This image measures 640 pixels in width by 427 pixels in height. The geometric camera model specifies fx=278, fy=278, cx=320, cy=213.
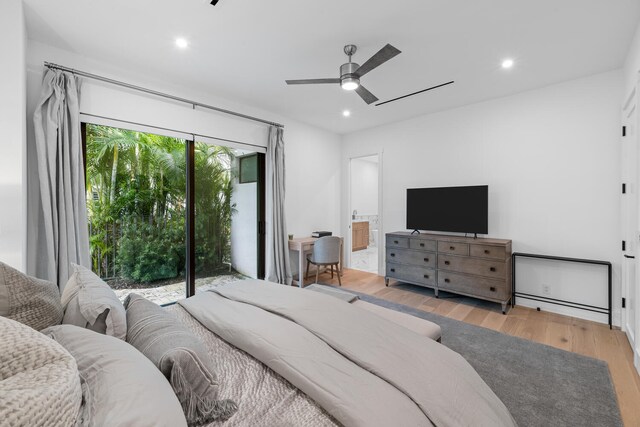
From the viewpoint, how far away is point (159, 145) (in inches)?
130

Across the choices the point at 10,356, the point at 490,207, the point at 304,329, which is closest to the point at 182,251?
the point at 304,329

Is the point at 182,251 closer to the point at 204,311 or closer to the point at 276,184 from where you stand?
the point at 276,184

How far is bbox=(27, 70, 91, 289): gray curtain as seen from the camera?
7.70 ft

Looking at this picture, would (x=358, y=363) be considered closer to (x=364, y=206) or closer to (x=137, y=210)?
(x=137, y=210)

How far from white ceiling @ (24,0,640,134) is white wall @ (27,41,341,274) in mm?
125

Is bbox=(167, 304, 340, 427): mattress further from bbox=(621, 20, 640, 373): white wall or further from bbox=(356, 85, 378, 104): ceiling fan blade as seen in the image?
bbox=(621, 20, 640, 373): white wall

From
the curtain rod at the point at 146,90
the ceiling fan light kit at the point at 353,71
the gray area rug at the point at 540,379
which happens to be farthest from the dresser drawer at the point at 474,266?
the curtain rod at the point at 146,90

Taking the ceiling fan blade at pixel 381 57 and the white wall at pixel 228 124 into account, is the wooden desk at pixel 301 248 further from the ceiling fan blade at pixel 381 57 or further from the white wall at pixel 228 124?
the ceiling fan blade at pixel 381 57

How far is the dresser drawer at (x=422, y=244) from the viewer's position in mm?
3828

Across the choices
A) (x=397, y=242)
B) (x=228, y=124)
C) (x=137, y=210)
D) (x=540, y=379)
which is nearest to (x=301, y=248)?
(x=397, y=242)

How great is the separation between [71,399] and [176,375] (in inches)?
16.1

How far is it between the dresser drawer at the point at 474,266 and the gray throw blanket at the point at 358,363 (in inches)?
93.5

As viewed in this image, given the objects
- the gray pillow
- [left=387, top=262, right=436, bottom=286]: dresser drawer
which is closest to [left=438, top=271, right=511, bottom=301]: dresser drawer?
[left=387, top=262, right=436, bottom=286]: dresser drawer

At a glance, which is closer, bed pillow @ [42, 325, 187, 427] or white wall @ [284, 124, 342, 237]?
bed pillow @ [42, 325, 187, 427]
